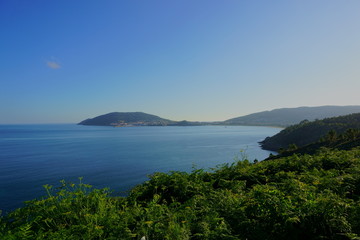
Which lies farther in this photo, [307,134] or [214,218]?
[307,134]

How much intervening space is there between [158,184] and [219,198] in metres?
2.53

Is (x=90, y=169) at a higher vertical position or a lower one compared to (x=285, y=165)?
lower

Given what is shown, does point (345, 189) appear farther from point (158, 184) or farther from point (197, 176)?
point (158, 184)

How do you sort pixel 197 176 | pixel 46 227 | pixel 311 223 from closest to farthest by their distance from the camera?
1. pixel 311 223
2. pixel 46 227
3. pixel 197 176

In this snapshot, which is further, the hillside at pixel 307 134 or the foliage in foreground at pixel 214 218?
the hillside at pixel 307 134

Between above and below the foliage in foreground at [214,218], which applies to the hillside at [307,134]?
below

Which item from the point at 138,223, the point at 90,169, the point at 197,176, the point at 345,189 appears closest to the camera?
the point at 138,223

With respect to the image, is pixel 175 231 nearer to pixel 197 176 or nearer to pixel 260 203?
pixel 260 203

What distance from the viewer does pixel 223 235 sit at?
3.37 meters

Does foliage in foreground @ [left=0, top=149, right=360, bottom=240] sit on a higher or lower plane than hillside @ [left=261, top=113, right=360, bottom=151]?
higher

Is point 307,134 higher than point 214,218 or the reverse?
the reverse

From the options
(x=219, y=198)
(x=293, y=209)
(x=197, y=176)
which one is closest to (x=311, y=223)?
(x=293, y=209)

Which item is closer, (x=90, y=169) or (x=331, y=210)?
(x=331, y=210)

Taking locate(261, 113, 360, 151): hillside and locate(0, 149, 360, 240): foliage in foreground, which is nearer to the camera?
locate(0, 149, 360, 240): foliage in foreground
